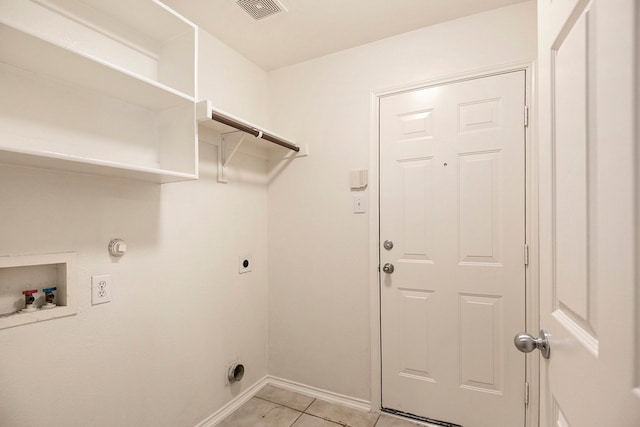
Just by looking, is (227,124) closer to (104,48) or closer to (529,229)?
(104,48)

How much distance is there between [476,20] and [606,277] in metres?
1.90

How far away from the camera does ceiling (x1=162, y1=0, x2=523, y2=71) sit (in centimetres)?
172

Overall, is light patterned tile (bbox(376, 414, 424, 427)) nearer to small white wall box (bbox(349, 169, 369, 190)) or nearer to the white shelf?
small white wall box (bbox(349, 169, 369, 190))

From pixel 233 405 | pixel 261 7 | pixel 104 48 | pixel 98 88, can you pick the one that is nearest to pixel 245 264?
pixel 233 405

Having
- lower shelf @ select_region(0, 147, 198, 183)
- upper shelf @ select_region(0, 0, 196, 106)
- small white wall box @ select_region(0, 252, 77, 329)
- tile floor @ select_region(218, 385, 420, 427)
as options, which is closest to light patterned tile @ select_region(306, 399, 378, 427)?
tile floor @ select_region(218, 385, 420, 427)

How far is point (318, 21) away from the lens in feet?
6.12

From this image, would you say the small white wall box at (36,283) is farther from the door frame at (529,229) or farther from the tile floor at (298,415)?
the door frame at (529,229)

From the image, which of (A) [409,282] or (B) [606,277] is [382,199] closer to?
(A) [409,282]

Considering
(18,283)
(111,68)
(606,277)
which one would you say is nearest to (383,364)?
(606,277)

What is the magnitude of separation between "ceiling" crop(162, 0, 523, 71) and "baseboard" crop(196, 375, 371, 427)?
243 cm

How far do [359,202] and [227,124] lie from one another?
39.0 inches

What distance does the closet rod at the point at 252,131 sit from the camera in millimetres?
1627

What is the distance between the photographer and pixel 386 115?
205cm

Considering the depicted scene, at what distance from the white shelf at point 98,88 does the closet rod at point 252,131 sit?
0.17 meters
